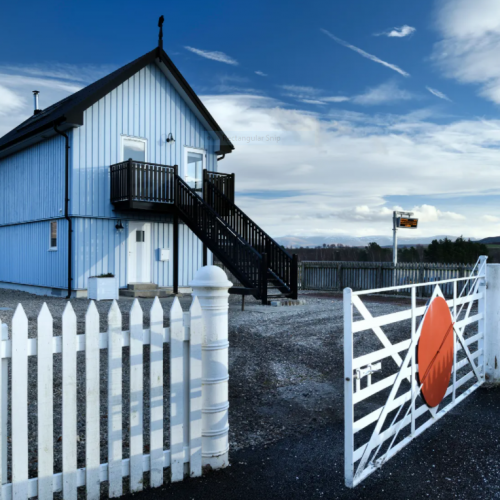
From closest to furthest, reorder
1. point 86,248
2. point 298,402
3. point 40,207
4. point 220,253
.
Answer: point 298,402 < point 220,253 < point 86,248 < point 40,207

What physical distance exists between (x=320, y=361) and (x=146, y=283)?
1083 cm

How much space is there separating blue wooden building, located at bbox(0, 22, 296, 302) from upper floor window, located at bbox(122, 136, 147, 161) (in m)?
0.04

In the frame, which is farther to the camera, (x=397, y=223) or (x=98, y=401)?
(x=397, y=223)

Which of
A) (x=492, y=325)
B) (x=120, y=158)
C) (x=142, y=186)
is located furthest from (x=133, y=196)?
(x=492, y=325)

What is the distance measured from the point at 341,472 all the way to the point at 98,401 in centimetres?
195

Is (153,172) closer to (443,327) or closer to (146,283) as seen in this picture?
(146,283)

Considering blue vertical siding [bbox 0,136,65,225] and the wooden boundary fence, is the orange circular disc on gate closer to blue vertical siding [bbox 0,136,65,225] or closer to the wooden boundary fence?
the wooden boundary fence

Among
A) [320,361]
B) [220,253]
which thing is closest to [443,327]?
[320,361]

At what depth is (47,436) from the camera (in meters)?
3.25

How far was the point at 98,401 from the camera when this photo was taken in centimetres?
341

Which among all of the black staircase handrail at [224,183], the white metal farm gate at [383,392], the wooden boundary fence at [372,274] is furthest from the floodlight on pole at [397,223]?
the white metal farm gate at [383,392]

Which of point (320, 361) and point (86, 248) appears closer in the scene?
point (320, 361)

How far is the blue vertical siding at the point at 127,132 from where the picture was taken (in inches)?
654

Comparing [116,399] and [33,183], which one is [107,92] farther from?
[116,399]
